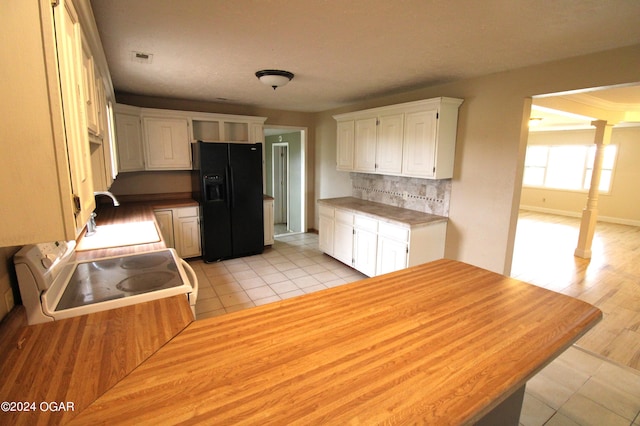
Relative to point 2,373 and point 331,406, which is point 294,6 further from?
point 2,373

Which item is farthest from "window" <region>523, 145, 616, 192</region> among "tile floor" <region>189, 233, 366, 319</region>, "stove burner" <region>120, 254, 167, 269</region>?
"stove burner" <region>120, 254, 167, 269</region>

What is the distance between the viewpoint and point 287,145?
6.55 meters

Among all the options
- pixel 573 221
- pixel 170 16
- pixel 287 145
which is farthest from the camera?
pixel 573 221

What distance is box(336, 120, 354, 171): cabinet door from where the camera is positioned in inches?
175

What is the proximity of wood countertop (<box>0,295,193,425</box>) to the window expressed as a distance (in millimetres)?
8972

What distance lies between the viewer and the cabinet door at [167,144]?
4160mm

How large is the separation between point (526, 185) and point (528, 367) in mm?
9894

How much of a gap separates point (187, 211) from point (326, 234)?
A: 201 cm

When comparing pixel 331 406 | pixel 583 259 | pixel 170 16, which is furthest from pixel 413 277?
pixel 583 259

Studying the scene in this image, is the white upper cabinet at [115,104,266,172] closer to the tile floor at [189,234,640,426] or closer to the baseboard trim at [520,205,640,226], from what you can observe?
the tile floor at [189,234,640,426]

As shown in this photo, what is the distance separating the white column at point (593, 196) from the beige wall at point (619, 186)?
366cm

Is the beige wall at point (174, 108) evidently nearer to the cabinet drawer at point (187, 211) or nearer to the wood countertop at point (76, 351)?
the cabinet drawer at point (187, 211)

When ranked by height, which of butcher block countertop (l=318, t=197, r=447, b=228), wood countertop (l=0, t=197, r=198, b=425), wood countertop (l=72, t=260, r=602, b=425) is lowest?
wood countertop (l=0, t=197, r=198, b=425)

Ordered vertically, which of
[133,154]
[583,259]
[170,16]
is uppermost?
[170,16]
